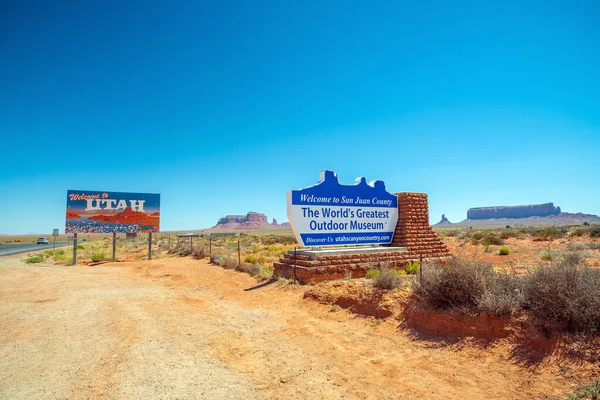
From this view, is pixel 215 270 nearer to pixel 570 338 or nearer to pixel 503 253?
pixel 570 338

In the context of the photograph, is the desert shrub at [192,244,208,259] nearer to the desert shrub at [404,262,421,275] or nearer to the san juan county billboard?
the san juan county billboard

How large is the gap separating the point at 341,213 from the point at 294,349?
7946 mm

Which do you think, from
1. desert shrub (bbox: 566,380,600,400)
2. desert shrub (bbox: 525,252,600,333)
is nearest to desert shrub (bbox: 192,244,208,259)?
desert shrub (bbox: 525,252,600,333)

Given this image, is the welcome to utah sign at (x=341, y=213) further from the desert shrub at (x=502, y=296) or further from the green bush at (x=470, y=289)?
the desert shrub at (x=502, y=296)

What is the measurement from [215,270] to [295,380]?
12.6 meters

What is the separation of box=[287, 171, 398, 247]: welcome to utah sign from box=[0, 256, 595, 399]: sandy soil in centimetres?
331

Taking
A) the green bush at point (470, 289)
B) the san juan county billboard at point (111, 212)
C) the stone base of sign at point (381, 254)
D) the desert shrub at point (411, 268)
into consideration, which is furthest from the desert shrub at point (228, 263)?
→ the green bush at point (470, 289)

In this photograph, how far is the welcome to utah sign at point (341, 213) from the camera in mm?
13359

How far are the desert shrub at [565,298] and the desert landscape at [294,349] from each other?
17 cm

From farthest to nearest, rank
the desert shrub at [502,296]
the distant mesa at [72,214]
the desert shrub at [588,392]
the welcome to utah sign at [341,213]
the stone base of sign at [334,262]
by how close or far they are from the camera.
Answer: the distant mesa at [72,214], the welcome to utah sign at [341,213], the stone base of sign at [334,262], the desert shrub at [502,296], the desert shrub at [588,392]

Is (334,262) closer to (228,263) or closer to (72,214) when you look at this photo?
(228,263)

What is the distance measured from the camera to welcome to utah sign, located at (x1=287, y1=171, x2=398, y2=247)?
1336 cm

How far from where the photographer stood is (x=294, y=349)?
22.9 feet

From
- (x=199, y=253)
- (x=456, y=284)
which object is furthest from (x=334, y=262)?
(x=199, y=253)
